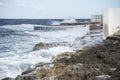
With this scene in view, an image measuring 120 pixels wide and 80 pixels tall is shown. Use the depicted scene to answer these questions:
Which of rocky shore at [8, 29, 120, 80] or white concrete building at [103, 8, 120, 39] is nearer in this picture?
rocky shore at [8, 29, 120, 80]

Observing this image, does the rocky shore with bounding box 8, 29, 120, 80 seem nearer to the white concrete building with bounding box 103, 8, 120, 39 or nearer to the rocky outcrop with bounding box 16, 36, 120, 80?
the rocky outcrop with bounding box 16, 36, 120, 80

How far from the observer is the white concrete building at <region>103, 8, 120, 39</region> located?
7971mm

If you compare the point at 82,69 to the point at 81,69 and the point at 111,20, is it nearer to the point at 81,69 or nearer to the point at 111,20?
the point at 81,69

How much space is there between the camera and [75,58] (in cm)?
479

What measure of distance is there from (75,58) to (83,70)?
0.93m

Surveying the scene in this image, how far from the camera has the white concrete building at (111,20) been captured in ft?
26.2

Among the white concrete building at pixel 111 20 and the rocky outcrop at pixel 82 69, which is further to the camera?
the white concrete building at pixel 111 20

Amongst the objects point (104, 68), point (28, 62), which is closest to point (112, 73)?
point (104, 68)

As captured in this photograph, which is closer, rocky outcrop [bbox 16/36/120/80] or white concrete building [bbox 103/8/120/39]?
rocky outcrop [bbox 16/36/120/80]

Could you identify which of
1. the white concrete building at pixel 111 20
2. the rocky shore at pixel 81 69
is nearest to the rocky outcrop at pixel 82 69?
the rocky shore at pixel 81 69

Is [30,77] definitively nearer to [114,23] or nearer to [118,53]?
[118,53]

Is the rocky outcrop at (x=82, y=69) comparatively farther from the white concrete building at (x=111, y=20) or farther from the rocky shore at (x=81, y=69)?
the white concrete building at (x=111, y=20)

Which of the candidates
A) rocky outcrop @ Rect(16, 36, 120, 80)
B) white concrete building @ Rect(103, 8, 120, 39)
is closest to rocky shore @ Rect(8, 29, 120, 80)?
rocky outcrop @ Rect(16, 36, 120, 80)

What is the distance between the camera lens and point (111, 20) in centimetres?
808
